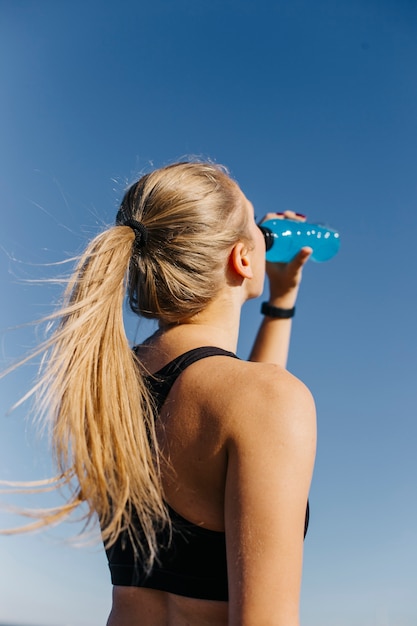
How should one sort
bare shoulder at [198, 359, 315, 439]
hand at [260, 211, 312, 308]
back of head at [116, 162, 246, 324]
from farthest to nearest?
hand at [260, 211, 312, 308], back of head at [116, 162, 246, 324], bare shoulder at [198, 359, 315, 439]

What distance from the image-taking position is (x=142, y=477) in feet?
7.73

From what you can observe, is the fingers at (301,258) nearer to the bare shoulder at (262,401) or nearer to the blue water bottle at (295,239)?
the blue water bottle at (295,239)

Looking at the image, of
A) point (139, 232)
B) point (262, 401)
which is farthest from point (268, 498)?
point (139, 232)

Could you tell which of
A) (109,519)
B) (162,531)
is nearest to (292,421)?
(162,531)

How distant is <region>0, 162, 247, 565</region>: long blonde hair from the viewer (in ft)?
7.91

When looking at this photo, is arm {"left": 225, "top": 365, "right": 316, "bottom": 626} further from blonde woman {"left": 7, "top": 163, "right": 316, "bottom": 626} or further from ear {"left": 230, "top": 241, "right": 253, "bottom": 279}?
ear {"left": 230, "top": 241, "right": 253, "bottom": 279}

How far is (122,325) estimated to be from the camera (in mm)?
2832

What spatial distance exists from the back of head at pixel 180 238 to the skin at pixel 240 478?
0.34 meters

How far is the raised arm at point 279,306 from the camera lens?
184 inches

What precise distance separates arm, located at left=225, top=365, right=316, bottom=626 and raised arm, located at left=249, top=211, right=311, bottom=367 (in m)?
2.48

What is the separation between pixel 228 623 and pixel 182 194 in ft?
5.90

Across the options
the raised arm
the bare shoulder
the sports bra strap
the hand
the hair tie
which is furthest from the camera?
the hand

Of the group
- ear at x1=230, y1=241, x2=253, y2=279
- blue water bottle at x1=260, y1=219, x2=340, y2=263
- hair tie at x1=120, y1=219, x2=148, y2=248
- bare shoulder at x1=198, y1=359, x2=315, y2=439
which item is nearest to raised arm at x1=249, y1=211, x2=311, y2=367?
blue water bottle at x1=260, y1=219, x2=340, y2=263

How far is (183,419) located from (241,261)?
1046 mm
